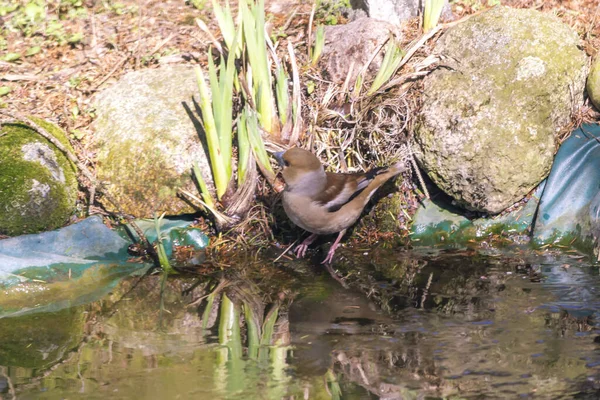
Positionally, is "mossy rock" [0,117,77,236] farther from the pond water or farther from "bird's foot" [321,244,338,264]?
"bird's foot" [321,244,338,264]

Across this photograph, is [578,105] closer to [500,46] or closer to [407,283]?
[500,46]

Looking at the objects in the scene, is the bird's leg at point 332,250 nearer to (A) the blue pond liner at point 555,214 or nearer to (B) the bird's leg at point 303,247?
(B) the bird's leg at point 303,247

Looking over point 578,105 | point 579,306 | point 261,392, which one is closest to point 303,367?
point 261,392

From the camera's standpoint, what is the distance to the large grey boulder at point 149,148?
22.0ft

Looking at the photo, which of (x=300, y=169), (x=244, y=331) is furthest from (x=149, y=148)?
(x=244, y=331)

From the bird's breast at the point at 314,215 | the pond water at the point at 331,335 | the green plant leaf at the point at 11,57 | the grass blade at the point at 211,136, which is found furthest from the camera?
the green plant leaf at the point at 11,57

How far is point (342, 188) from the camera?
598cm

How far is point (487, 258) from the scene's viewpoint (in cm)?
613

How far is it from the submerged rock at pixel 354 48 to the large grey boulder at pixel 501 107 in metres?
0.66

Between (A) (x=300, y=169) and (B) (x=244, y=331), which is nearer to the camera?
(B) (x=244, y=331)

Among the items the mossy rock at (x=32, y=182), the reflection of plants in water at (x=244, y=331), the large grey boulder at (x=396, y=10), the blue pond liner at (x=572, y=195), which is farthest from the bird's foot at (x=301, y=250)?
the large grey boulder at (x=396, y=10)

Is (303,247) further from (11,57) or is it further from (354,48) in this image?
(11,57)

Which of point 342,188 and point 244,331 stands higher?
point 342,188

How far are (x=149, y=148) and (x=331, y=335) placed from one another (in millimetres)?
2857
